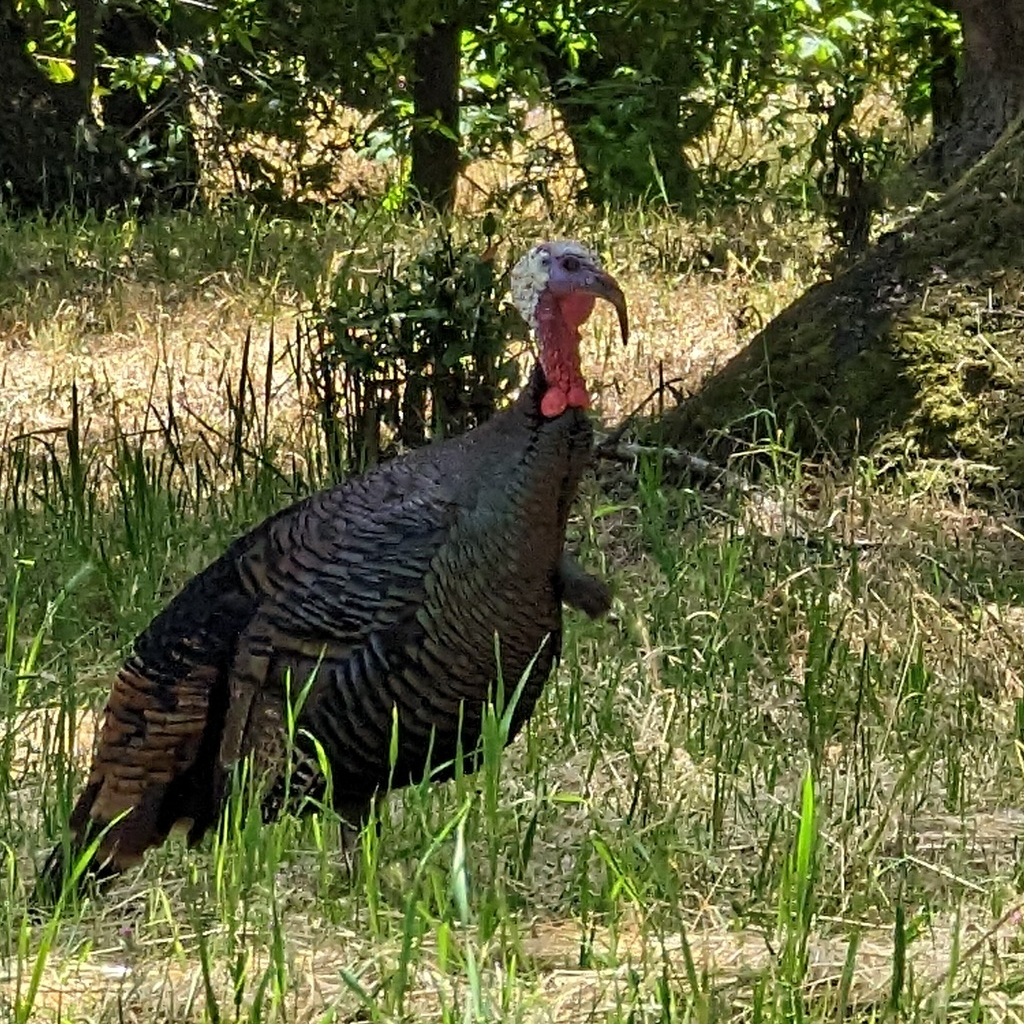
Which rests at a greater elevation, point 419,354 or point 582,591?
point 419,354

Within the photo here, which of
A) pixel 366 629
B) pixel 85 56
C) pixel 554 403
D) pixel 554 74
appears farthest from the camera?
pixel 554 74

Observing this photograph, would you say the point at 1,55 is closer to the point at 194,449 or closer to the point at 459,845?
the point at 194,449

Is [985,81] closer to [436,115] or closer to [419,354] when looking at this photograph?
[419,354]

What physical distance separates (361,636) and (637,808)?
594mm

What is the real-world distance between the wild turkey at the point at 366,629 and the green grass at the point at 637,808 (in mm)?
98

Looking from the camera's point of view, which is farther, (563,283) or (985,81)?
(985,81)

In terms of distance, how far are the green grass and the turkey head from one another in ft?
2.19

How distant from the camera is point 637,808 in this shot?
10.7 feet

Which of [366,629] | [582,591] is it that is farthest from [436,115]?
[366,629]

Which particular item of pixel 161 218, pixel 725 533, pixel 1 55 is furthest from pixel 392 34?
pixel 725 533

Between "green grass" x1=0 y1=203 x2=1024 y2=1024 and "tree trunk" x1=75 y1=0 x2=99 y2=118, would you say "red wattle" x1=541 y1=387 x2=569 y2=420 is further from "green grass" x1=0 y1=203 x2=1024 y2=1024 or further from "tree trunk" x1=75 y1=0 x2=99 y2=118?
"tree trunk" x1=75 y1=0 x2=99 y2=118

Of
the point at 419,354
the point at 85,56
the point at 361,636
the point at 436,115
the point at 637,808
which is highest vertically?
the point at 85,56

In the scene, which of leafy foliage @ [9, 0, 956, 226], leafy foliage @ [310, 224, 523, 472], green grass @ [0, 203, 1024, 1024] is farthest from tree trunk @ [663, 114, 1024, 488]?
leafy foliage @ [9, 0, 956, 226]

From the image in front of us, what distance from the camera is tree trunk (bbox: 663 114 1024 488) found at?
5.07 meters
